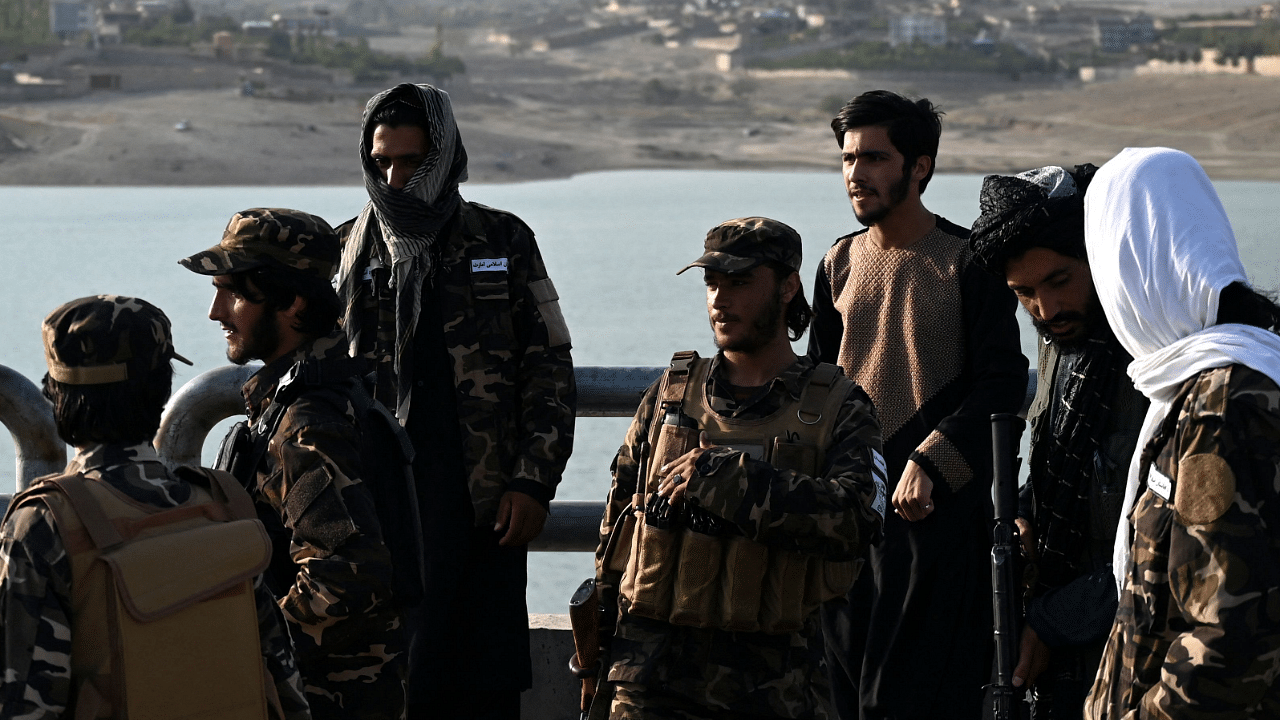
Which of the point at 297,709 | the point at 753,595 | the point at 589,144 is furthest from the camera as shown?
the point at 589,144

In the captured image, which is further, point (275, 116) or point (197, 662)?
point (275, 116)

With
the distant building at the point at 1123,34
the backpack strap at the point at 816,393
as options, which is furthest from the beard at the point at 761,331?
the distant building at the point at 1123,34

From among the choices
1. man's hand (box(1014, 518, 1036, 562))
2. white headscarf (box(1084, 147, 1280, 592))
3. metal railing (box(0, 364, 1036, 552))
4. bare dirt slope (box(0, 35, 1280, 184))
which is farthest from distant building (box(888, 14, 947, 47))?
white headscarf (box(1084, 147, 1280, 592))

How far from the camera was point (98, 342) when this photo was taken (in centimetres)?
222

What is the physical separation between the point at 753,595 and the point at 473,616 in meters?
1.09

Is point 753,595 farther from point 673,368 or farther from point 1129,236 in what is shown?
point 1129,236

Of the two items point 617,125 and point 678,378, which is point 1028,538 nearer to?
point 678,378

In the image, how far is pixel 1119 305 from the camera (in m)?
2.27

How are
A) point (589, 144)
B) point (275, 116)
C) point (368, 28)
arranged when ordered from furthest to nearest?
point (368, 28), point (589, 144), point (275, 116)

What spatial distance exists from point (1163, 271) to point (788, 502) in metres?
0.81

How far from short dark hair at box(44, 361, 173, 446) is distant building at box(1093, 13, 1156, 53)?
8625cm

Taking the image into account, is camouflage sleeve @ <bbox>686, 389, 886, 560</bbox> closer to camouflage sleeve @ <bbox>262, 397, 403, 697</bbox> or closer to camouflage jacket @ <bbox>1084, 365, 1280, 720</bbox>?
camouflage sleeve @ <bbox>262, 397, 403, 697</bbox>

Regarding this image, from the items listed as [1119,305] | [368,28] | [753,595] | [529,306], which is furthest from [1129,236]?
[368,28]

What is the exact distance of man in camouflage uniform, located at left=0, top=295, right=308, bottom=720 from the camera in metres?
2.09
